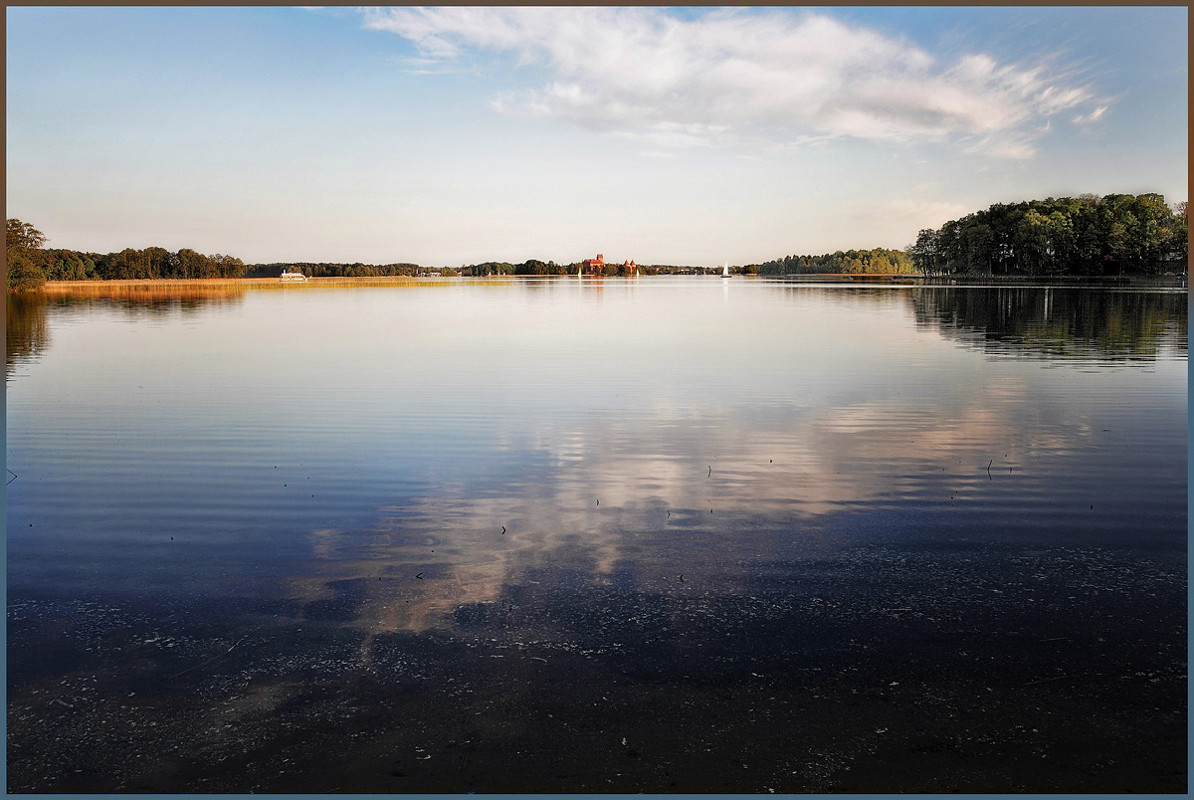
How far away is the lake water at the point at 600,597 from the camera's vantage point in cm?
575

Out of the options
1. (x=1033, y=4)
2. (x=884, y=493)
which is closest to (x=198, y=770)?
(x=884, y=493)

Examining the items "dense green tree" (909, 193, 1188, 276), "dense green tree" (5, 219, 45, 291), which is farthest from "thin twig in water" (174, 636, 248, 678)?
"dense green tree" (909, 193, 1188, 276)

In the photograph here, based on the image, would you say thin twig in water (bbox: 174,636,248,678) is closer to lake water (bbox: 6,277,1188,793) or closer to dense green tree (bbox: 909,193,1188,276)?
lake water (bbox: 6,277,1188,793)

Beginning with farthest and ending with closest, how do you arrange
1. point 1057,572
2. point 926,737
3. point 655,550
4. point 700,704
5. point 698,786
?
point 655,550, point 1057,572, point 700,704, point 926,737, point 698,786

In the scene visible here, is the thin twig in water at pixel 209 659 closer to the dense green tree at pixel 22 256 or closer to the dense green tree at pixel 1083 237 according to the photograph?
the dense green tree at pixel 22 256

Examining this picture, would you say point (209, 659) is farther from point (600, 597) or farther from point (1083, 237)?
point (1083, 237)

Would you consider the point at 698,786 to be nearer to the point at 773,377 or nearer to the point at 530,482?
the point at 530,482

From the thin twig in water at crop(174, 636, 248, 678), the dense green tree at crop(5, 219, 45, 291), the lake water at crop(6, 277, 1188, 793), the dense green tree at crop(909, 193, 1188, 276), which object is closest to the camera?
the lake water at crop(6, 277, 1188, 793)

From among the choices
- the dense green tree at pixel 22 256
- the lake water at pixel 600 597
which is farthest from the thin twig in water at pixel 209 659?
the dense green tree at pixel 22 256

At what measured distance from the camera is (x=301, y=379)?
25344mm

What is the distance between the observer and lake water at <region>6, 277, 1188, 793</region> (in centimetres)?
575

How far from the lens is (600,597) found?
8.26 metres

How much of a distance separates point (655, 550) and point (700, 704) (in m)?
3.42

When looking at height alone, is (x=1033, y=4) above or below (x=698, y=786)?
above
